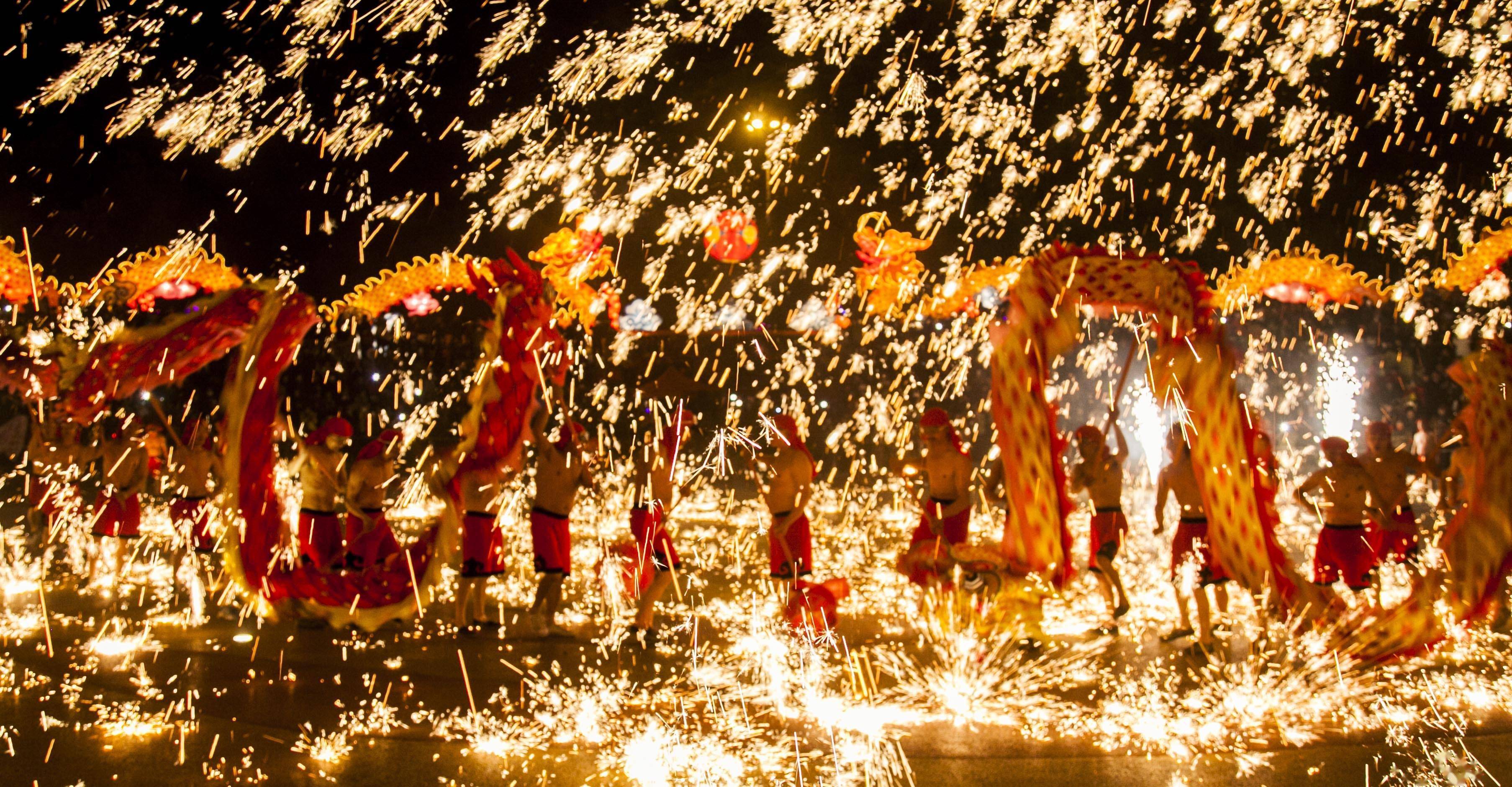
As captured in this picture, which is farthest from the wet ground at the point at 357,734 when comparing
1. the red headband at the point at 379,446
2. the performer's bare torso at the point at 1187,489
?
the red headband at the point at 379,446

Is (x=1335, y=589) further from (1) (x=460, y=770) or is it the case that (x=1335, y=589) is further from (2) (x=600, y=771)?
(1) (x=460, y=770)

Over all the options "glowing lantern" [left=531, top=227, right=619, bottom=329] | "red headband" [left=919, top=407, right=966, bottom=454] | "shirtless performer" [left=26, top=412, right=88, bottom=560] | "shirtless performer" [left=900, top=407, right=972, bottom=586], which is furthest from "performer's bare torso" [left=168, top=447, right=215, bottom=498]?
"red headband" [left=919, top=407, right=966, bottom=454]

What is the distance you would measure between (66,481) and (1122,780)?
8.50m

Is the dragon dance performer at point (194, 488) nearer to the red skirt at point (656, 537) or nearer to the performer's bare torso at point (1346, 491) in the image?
the red skirt at point (656, 537)

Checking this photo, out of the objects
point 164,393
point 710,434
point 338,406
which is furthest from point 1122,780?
point 164,393

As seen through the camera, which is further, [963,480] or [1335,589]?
[1335,589]

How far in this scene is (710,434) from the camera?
1770 centimetres

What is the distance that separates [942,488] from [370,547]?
137 inches

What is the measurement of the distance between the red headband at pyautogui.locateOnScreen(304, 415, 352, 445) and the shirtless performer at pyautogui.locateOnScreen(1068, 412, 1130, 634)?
4.51 m

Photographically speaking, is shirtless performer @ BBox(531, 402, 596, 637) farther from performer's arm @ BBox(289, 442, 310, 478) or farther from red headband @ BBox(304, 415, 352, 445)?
performer's arm @ BBox(289, 442, 310, 478)

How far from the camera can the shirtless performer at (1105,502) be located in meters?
5.93

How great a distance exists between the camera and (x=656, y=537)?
5.61 meters

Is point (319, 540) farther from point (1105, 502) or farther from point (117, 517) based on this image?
point (1105, 502)

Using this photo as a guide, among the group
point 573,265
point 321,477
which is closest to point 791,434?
point 573,265
